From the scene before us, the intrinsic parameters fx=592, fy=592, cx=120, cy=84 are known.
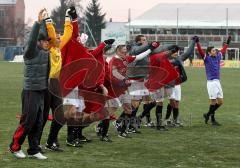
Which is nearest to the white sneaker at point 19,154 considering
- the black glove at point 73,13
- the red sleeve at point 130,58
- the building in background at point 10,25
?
the black glove at point 73,13

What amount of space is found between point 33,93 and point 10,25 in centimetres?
10638

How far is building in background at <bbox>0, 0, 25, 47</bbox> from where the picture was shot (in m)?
111

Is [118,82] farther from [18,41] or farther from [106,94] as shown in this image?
[18,41]

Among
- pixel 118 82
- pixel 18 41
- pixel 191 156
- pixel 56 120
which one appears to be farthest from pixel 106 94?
pixel 18 41

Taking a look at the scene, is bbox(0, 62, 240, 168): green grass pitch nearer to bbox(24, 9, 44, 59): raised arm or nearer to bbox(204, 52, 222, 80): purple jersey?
bbox(204, 52, 222, 80): purple jersey

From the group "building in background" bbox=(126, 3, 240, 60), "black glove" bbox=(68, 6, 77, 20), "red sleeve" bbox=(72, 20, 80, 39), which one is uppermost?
"building in background" bbox=(126, 3, 240, 60)

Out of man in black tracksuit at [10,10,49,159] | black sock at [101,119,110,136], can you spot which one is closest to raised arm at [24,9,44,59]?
man in black tracksuit at [10,10,49,159]

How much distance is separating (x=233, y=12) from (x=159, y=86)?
10232cm

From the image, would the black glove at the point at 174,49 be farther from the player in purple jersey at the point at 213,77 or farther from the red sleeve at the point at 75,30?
the red sleeve at the point at 75,30

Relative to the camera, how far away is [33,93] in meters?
9.30

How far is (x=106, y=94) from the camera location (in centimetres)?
1139

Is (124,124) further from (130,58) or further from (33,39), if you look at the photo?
(33,39)

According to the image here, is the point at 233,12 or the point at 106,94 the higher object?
the point at 233,12

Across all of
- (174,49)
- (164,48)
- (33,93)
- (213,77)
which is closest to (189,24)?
(213,77)
